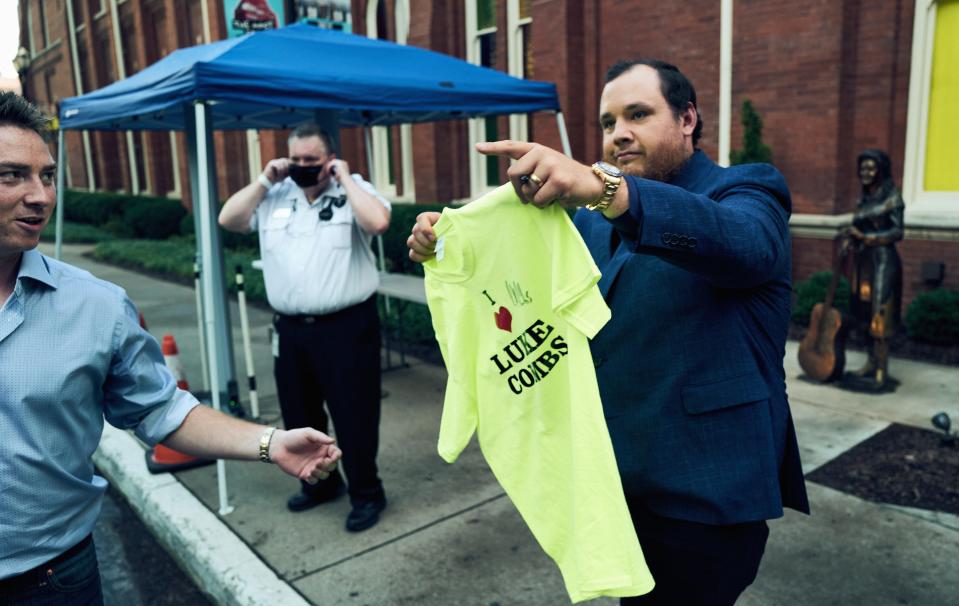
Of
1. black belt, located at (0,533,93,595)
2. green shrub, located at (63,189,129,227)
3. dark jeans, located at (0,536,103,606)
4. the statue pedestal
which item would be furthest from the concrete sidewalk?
green shrub, located at (63,189,129,227)

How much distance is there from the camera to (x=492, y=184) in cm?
1316

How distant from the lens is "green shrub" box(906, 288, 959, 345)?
7.02 m

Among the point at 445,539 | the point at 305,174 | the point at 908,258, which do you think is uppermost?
the point at 305,174

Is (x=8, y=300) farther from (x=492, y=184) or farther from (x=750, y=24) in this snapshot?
(x=492, y=184)

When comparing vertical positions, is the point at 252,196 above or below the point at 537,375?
above

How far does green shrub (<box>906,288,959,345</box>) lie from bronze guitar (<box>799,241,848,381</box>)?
141 centimetres

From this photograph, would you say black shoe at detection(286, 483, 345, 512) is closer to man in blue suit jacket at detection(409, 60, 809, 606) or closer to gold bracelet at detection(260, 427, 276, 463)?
gold bracelet at detection(260, 427, 276, 463)

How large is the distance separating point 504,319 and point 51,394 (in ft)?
3.72

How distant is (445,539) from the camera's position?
4.15 m

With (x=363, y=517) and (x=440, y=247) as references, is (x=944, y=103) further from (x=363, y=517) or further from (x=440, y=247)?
(x=440, y=247)

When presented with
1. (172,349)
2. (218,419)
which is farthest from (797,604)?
(172,349)

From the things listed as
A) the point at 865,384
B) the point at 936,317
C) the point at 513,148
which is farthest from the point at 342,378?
the point at 936,317

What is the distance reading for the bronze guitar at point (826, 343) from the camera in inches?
246

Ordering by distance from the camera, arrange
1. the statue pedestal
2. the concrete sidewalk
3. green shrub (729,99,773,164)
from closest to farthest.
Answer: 1. the concrete sidewalk
2. the statue pedestal
3. green shrub (729,99,773,164)
